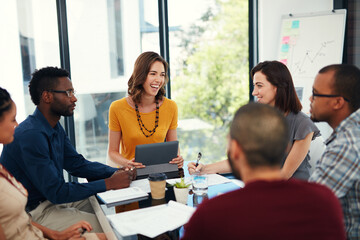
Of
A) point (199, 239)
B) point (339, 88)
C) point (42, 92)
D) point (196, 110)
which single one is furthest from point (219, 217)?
point (196, 110)

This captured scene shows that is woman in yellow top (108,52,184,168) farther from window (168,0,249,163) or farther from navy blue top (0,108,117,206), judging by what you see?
window (168,0,249,163)

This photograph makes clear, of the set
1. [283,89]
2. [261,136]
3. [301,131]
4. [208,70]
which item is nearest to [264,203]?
[261,136]

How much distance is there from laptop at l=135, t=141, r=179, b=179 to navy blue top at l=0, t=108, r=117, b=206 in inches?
10.9

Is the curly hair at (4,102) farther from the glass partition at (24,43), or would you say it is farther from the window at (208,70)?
the window at (208,70)

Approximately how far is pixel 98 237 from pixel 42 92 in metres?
0.86

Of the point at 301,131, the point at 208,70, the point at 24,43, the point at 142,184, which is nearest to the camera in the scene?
the point at 142,184

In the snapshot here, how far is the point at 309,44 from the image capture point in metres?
4.00

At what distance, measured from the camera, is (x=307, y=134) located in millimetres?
2045

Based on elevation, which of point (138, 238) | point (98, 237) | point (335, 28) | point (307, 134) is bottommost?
point (98, 237)

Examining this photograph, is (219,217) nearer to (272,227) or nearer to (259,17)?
(272,227)

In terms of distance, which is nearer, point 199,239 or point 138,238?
point 199,239

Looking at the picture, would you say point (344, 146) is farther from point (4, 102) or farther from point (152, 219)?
point (4, 102)

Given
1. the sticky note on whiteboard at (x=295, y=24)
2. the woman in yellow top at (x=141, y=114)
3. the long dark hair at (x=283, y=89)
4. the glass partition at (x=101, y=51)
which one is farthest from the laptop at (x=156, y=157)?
the sticky note on whiteboard at (x=295, y=24)

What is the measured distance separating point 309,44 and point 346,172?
9.99 feet
